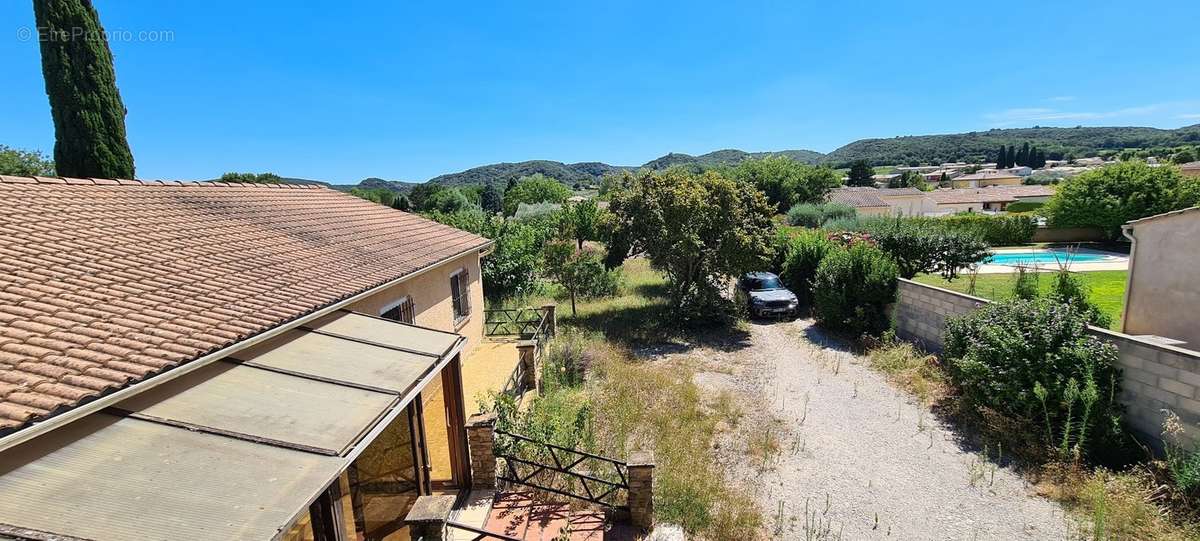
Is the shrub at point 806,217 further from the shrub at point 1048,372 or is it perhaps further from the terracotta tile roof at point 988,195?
the shrub at point 1048,372

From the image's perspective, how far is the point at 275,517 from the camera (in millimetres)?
3410

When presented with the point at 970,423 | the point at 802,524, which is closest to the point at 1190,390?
the point at 970,423

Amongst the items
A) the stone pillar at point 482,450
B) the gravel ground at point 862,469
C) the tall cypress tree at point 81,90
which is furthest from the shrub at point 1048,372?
the tall cypress tree at point 81,90

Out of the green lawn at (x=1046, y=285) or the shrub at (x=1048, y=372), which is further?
the green lawn at (x=1046, y=285)

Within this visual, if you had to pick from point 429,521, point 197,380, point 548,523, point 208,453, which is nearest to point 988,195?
point 548,523

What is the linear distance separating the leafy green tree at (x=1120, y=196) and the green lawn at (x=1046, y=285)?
15.0 meters

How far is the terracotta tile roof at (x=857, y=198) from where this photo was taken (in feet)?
175

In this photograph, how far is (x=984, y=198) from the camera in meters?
59.0

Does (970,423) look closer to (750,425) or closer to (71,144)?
(750,425)

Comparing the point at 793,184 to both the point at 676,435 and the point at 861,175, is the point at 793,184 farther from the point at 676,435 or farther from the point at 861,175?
the point at 676,435

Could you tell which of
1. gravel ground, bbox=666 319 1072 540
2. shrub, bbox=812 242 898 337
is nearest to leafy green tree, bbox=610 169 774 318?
shrub, bbox=812 242 898 337

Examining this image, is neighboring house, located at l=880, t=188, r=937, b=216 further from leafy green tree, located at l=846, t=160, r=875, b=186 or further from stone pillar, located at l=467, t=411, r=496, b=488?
stone pillar, located at l=467, t=411, r=496, b=488

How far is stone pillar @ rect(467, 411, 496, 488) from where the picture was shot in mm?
7250

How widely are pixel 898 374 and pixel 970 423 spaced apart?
9.71 feet
